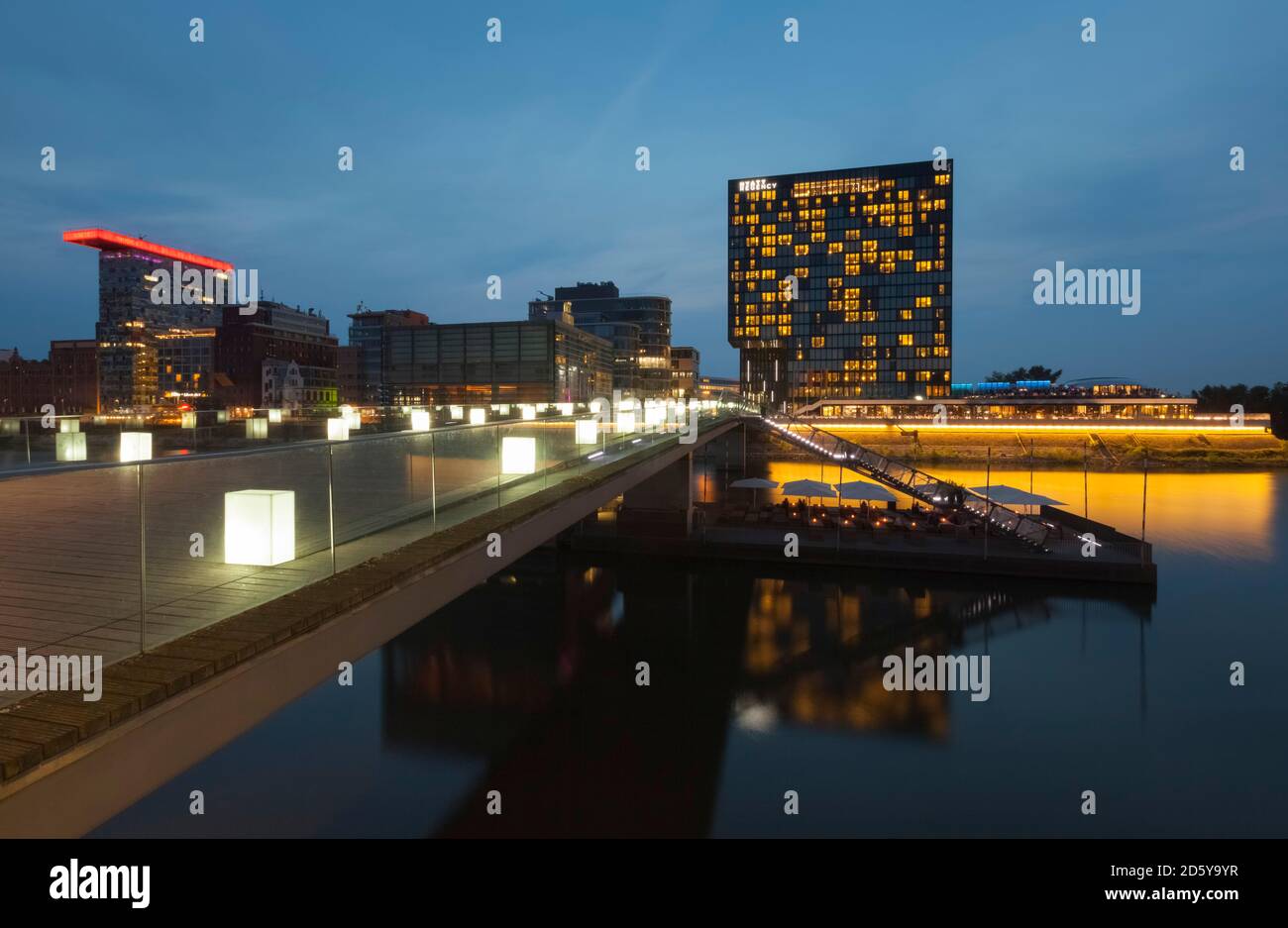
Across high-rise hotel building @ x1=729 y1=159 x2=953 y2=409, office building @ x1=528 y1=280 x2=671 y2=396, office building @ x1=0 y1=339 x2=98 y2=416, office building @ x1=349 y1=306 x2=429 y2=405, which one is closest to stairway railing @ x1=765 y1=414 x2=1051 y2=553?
office building @ x1=349 y1=306 x2=429 y2=405

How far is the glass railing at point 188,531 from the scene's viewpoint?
4320 millimetres

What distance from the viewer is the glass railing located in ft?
14.2

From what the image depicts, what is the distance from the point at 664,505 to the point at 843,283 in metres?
112

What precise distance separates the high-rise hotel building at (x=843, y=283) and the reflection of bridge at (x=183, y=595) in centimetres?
11654

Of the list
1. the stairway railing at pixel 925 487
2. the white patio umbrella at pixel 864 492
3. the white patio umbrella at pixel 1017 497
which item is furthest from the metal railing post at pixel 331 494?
the white patio umbrella at pixel 1017 497

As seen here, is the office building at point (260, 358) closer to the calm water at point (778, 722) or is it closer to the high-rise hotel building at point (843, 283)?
the high-rise hotel building at point (843, 283)

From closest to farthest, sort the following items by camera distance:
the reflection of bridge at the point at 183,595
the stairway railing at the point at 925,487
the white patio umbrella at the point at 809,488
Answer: the reflection of bridge at the point at 183,595 < the stairway railing at the point at 925,487 < the white patio umbrella at the point at 809,488

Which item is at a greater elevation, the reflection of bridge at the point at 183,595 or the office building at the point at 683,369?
the office building at the point at 683,369

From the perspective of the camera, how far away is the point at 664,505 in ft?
95.5

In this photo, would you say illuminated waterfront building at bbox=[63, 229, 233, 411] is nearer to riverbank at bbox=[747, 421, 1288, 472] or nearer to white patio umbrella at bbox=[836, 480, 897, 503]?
riverbank at bbox=[747, 421, 1288, 472]

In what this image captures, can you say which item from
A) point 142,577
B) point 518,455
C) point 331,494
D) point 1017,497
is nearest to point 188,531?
point 142,577

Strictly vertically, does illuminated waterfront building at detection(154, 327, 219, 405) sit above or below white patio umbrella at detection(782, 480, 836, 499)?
above

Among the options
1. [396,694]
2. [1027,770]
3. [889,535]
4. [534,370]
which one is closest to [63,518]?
[396,694]

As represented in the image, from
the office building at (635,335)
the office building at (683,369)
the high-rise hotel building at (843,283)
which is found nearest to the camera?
the high-rise hotel building at (843,283)
